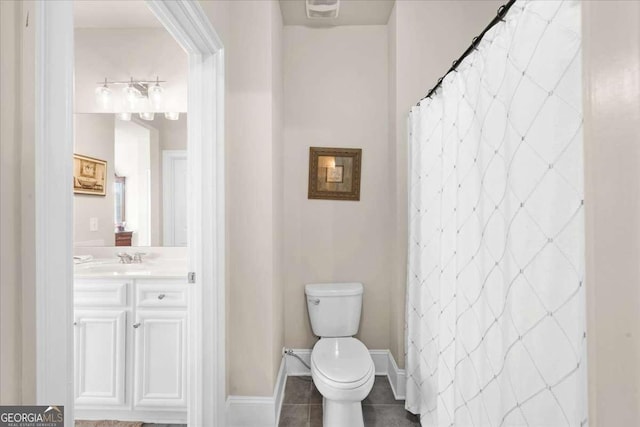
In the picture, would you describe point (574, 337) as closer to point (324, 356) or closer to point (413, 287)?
point (413, 287)

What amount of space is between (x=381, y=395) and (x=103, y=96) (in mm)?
2864

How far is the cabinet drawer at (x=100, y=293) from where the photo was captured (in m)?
1.85

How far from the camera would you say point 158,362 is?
1.89 meters

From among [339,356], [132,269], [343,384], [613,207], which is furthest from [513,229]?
[132,269]

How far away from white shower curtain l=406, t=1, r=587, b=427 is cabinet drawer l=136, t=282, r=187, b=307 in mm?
1395

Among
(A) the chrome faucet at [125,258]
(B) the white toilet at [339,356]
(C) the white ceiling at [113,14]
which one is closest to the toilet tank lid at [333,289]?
(B) the white toilet at [339,356]

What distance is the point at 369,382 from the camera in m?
1.68

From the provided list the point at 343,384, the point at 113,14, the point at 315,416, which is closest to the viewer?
the point at 343,384

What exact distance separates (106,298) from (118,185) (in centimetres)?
95

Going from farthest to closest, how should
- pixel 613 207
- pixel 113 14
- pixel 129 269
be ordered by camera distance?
pixel 113 14, pixel 129 269, pixel 613 207

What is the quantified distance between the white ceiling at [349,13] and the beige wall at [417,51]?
0.17 m

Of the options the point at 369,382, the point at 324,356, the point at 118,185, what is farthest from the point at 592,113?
the point at 118,185

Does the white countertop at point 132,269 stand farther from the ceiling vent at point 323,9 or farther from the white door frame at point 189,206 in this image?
the ceiling vent at point 323,9

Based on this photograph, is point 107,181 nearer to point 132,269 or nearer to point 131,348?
point 132,269
